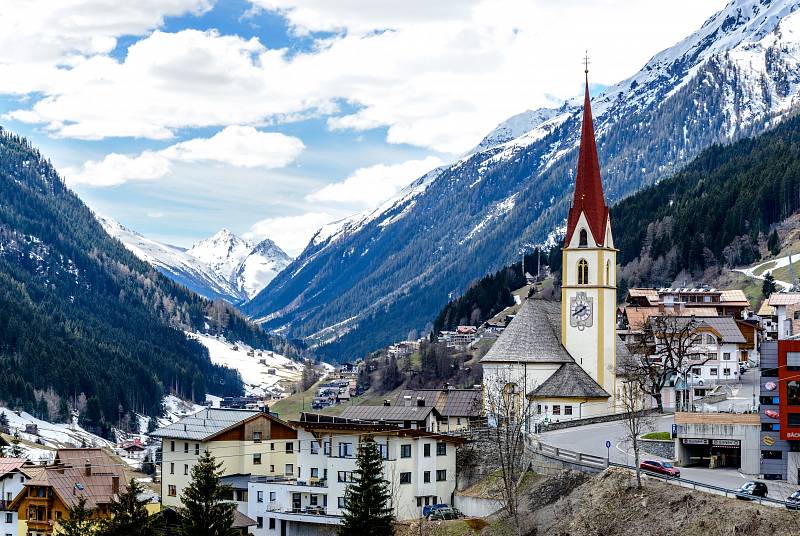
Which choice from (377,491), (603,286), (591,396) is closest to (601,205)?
(603,286)

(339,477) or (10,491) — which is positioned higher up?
(339,477)

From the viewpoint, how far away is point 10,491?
102m

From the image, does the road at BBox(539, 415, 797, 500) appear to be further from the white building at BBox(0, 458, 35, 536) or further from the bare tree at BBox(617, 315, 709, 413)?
the white building at BBox(0, 458, 35, 536)

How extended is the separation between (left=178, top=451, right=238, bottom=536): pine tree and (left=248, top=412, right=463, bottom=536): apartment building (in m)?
10.1

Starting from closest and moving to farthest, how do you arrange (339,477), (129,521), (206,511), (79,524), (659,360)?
(129,521)
(206,511)
(79,524)
(339,477)
(659,360)

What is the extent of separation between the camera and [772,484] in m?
71.6

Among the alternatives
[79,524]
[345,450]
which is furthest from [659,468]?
[79,524]

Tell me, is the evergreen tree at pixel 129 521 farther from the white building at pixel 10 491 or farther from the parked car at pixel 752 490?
the parked car at pixel 752 490

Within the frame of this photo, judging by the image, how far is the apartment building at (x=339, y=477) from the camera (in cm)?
8888

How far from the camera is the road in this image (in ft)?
235

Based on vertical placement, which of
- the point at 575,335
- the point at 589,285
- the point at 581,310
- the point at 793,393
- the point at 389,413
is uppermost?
the point at 589,285

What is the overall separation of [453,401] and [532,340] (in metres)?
8.93

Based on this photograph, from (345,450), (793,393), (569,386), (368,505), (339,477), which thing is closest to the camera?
(793,393)

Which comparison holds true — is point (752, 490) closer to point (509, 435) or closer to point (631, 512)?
point (631, 512)
